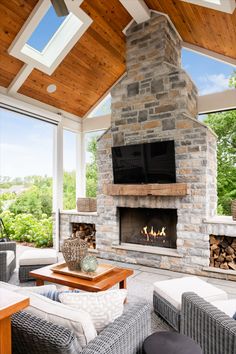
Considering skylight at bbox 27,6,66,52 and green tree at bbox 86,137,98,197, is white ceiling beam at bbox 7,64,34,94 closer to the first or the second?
skylight at bbox 27,6,66,52

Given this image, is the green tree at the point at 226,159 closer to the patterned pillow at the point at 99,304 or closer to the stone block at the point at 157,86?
the stone block at the point at 157,86

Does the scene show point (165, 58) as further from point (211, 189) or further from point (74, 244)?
point (74, 244)

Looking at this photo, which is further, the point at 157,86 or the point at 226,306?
the point at 157,86

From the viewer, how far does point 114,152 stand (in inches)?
206

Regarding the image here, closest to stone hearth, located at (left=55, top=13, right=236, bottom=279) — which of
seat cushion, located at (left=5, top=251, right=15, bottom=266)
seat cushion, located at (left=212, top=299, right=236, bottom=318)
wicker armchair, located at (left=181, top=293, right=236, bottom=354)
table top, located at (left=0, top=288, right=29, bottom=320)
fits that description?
seat cushion, located at (left=5, top=251, right=15, bottom=266)

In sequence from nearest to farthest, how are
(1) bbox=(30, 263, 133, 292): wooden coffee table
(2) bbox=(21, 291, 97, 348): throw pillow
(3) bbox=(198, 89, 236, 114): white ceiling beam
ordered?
(2) bbox=(21, 291, 97, 348): throw pillow → (1) bbox=(30, 263, 133, 292): wooden coffee table → (3) bbox=(198, 89, 236, 114): white ceiling beam

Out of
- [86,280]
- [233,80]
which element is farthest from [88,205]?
[233,80]

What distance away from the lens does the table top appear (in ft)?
3.79

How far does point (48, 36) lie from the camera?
15.4ft

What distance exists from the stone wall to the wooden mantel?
0.15 m

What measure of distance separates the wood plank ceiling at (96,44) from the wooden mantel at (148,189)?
2360 mm

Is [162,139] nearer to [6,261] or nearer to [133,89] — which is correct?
[133,89]

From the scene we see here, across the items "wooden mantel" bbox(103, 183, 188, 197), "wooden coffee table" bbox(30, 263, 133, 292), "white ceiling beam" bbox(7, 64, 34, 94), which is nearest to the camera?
"wooden coffee table" bbox(30, 263, 133, 292)

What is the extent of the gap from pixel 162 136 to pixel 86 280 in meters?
2.91
